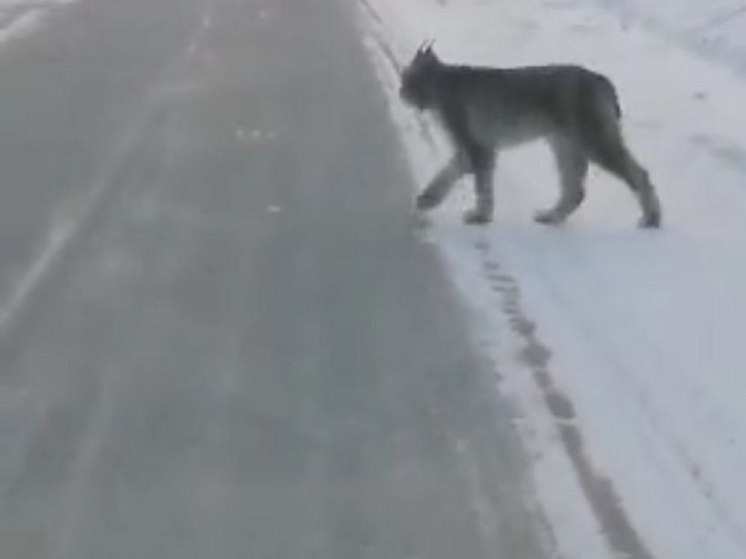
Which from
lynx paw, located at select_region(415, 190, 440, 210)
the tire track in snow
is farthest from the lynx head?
the tire track in snow

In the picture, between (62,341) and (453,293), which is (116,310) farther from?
(453,293)

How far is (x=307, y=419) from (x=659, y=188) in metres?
6.16

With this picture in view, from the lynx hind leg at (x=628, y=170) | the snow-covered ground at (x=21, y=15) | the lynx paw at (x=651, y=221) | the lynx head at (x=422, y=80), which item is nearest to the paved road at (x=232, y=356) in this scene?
the lynx head at (x=422, y=80)

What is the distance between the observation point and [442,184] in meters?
12.6

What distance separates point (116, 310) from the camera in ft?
32.3

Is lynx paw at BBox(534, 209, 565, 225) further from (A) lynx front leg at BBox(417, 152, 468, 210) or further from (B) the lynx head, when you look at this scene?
(B) the lynx head

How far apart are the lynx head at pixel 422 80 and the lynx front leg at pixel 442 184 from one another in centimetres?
43

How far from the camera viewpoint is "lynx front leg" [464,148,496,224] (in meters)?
12.4

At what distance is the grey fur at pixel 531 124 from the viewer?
1237 centimetres

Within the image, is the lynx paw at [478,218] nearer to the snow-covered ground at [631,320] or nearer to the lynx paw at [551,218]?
the snow-covered ground at [631,320]

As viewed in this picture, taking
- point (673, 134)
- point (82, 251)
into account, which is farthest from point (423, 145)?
point (82, 251)

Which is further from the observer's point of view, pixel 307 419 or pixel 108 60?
pixel 108 60

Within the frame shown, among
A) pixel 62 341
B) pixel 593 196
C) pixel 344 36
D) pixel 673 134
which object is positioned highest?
pixel 62 341

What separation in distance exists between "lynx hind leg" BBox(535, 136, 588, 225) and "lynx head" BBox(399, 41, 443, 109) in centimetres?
79
